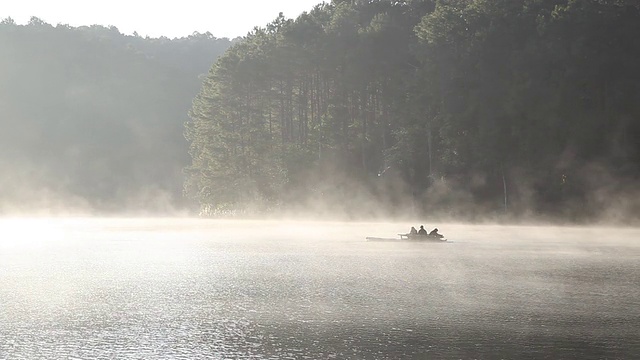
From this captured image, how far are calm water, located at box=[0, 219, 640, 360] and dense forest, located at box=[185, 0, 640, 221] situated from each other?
25.5 meters

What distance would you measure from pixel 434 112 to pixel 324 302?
62.1 meters

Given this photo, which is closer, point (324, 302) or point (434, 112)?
point (324, 302)

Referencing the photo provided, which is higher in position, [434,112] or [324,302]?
[434,112]

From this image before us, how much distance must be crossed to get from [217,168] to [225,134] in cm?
484

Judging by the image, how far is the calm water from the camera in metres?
21.8

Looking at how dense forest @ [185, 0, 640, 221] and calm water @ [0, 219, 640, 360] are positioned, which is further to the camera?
dense forest @ [185, 0, 640, 221]

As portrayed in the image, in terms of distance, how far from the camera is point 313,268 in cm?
4119

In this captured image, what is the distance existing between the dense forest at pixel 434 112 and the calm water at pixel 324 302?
25527 millimetres

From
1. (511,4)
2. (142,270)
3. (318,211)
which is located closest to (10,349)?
(142,270)

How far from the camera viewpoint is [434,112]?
3521 inches

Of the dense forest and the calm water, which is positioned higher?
the dense forest

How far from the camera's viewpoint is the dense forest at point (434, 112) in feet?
254

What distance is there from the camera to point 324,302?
29625 mm

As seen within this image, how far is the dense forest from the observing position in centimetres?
7738
